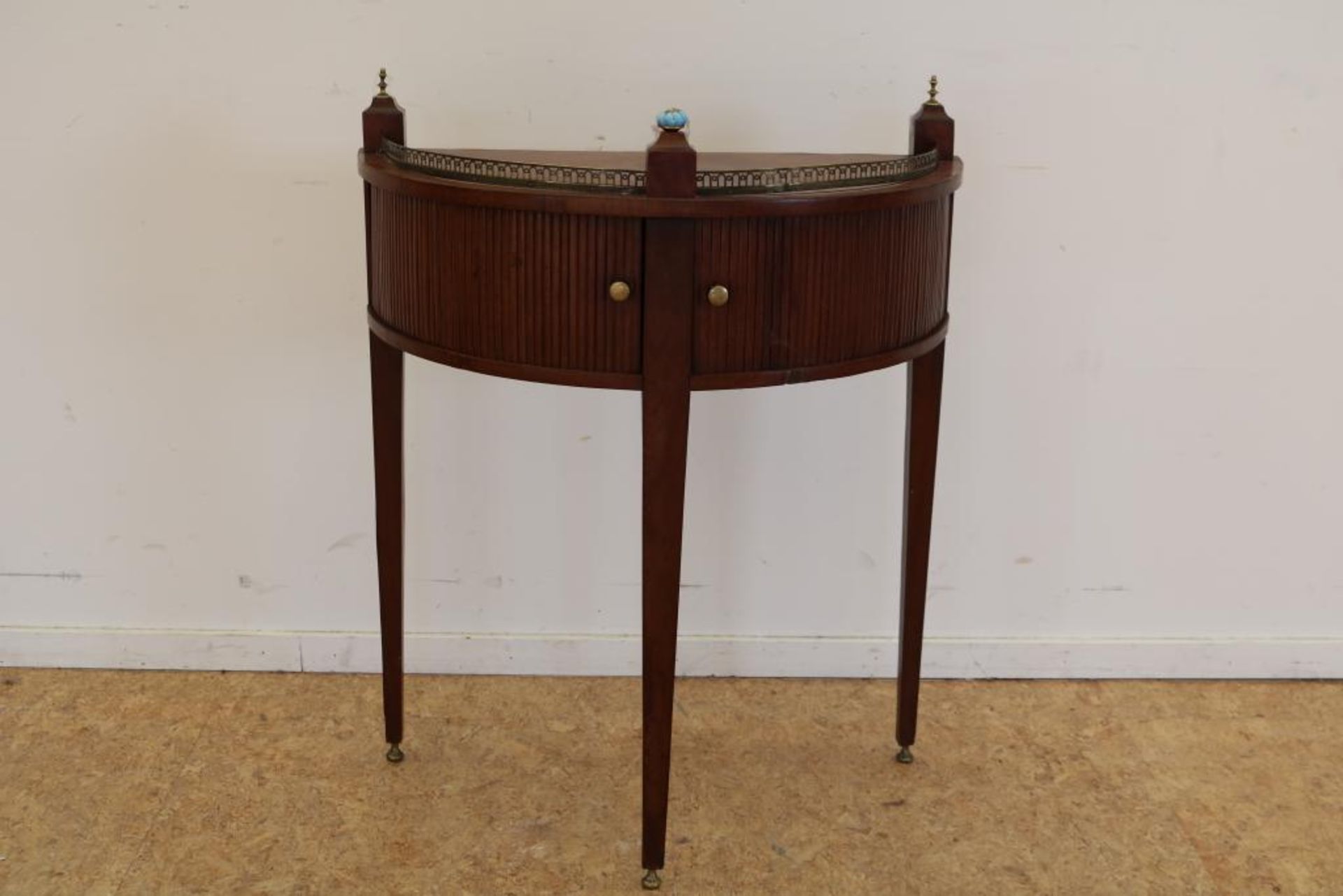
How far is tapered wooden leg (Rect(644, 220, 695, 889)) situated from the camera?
6.51 feet

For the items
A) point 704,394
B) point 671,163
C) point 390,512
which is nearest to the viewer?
point 671,163

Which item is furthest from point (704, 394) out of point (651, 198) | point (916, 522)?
point (651, 198)

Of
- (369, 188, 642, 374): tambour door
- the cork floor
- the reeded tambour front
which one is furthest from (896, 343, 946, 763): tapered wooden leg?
(369, 188, 642, 374): tambour door

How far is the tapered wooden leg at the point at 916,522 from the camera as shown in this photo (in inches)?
96.8

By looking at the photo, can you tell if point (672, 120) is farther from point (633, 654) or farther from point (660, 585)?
point (633, 654)

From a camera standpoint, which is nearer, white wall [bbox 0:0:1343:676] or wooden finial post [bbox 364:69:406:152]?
wooden finial post [bbox 364:69:406:152]

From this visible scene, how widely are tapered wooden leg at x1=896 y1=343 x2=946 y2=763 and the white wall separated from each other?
29 cm

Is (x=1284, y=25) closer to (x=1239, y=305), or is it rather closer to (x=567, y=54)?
(x=1239, y=305)

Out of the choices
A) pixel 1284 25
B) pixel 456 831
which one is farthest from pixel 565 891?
pixel 1284 25

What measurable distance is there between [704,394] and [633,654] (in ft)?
1.65

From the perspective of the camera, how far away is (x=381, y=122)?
2256 millimetres

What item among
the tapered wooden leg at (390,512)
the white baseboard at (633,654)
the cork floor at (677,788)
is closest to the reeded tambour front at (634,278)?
the tapered wooden leg at (390,512)

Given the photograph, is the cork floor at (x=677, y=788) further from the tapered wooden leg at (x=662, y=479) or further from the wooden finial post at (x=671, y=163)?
the wooden finial post at (x=671, y=163)

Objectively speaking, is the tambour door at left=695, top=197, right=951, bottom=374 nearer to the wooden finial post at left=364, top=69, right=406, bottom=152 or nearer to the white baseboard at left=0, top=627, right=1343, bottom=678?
the wooden finial post at left=364, top=69, right=406, bottom=152
